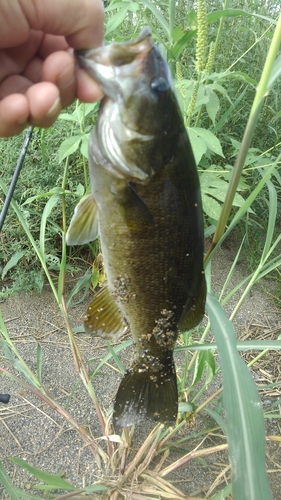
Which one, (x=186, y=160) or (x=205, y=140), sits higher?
(x=186, y=160)

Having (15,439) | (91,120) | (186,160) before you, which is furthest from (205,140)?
(15,439)

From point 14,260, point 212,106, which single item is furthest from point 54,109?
point 14,260

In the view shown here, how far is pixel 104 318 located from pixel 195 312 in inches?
9.5

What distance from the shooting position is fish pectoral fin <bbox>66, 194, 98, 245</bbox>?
0.92 meters

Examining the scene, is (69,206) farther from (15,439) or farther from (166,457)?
(166,457)

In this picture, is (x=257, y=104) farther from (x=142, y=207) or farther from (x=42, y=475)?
(x=42, y=475)

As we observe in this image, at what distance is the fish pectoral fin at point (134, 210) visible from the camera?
848mm

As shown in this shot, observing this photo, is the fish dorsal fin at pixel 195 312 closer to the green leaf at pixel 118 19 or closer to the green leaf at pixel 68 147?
the green leaf at pixel 68 147

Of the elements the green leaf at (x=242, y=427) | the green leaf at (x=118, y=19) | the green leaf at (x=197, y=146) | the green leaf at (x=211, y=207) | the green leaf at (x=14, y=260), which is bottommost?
the green leaf at (x=14, y=260)

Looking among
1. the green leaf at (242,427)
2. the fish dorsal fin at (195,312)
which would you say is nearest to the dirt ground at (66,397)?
the fish dorsal fin at (195,312)

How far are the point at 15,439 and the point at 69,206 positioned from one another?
117 centimetres

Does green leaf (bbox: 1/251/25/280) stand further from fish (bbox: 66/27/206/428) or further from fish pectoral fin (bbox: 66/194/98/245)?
fish pectoral fin (bbox: 66/194/98/245)

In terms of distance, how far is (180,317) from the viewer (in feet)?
3.31

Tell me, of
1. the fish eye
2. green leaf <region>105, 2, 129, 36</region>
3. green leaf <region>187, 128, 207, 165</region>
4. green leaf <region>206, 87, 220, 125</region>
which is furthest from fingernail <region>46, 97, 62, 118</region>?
green leaf <region>105, 2, 129, 36</region>
